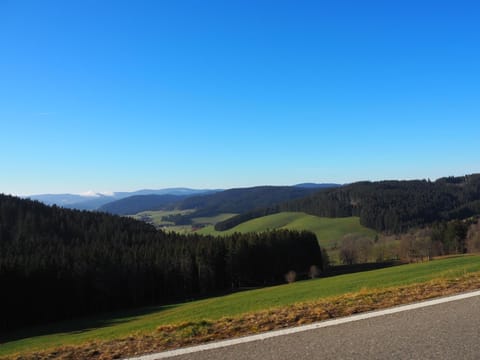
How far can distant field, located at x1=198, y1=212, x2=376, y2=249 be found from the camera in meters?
146

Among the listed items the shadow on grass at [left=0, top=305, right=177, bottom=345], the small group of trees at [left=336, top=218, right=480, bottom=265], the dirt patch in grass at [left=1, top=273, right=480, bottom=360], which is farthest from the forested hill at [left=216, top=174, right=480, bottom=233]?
the dirt patch in grass at [left=1, top=273, right=480, bottom=360]

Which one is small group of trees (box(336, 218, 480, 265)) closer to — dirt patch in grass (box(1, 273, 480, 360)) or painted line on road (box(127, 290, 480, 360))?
dirt patch in grass (box(1, 273, 480, 360))

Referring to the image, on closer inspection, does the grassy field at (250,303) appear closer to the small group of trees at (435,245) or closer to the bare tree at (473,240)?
the bare tree at (473,240)

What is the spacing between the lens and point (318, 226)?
538 feet

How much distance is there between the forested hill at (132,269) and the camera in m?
58.8

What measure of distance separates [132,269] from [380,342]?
226 ft

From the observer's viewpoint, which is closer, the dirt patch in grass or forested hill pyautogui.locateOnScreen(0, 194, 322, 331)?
the dirt patch in grass

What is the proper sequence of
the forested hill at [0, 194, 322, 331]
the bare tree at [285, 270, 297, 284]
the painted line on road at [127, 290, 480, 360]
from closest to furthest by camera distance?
the painted line on road at [127, 290, 480, 360]
the forested hill at [0, 194, 322, 331]
the bare tree at [285, 270, 297, 284]

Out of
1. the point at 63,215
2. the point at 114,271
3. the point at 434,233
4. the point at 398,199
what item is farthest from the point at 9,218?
the point at 398,199

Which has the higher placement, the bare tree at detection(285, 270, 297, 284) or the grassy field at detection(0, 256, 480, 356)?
the grassy field at detection(0, 256, 480, 356)

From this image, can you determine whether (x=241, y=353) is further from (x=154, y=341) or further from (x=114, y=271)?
(x=114, y=271)

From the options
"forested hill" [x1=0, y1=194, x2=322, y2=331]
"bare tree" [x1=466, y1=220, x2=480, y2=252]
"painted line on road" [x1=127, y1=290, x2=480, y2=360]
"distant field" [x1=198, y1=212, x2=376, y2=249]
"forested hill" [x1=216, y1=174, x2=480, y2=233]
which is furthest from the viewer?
"forested hill" [x1=216, y1=174, x2=480, y2=233]

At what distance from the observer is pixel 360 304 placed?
9.41 m

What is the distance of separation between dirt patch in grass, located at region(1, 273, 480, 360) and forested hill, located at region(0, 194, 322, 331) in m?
59.0
